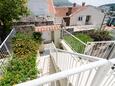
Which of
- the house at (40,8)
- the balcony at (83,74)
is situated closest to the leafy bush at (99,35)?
the house at (40,8)

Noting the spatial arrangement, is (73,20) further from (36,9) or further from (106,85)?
(106,85)

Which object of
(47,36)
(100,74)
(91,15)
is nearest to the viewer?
(100,74)

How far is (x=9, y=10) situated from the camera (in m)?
11.3

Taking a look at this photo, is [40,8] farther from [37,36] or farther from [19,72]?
[19,72]

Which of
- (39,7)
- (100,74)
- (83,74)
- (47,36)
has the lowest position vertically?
(47,36)

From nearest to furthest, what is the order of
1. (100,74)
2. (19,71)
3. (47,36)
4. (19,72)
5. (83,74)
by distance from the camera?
(100,74) → (83,74) → (19,72) → (19,71) → (47,36)

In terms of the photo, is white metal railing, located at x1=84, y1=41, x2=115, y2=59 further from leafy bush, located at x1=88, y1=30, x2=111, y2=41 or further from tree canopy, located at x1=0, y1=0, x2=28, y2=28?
leafy bush, located at x1=88, y1=30, x2=111, y2=41

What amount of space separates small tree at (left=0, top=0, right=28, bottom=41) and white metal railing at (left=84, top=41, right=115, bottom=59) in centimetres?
554

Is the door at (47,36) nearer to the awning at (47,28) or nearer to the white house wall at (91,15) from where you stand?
the awning at (47,28)

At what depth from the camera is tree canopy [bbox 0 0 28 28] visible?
437 inches

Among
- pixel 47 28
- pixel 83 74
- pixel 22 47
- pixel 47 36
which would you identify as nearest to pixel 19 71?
pixel 22 47

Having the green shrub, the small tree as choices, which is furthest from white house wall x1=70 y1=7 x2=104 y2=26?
the small tree

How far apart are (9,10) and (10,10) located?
Answer: 2.4 inches

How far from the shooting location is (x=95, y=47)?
26.6 ft
